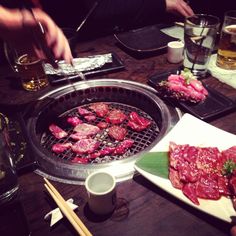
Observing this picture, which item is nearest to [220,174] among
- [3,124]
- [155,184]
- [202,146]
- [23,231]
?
[202,146]

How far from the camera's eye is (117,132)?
2695 millimetres

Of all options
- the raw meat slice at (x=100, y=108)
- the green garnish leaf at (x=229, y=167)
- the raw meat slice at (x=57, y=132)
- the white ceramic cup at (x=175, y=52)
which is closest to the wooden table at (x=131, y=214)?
the green garnish leaf at (x=229, y=167)

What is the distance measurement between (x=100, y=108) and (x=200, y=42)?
118 centimetres

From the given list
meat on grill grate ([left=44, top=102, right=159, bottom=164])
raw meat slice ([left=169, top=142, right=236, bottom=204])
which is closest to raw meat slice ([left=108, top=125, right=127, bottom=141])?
meat on grill grate ([left=44, top=102, right=159, bottom=164])

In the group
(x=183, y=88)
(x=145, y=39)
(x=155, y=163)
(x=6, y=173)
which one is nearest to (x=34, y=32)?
(x=6, y=173)

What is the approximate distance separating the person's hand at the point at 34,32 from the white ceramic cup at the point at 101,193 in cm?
121

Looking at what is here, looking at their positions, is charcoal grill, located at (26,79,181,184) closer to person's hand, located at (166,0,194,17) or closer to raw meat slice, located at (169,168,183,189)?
raw meat slice, located at (169,168,183,189)

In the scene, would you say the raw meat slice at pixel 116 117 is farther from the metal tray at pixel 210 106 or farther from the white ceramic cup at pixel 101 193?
the white ceramic cup at pixel 101 193

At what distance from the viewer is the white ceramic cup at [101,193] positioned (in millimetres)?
1708

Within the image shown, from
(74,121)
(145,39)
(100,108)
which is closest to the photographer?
(74,121)

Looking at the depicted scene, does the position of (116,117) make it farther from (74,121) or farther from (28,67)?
(28,67)

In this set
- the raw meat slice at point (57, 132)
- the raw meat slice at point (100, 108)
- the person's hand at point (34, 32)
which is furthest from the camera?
the raw meat slice at point (100, 108)

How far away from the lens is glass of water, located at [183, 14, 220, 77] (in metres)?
2.96

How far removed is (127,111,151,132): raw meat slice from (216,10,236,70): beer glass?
107 cm
